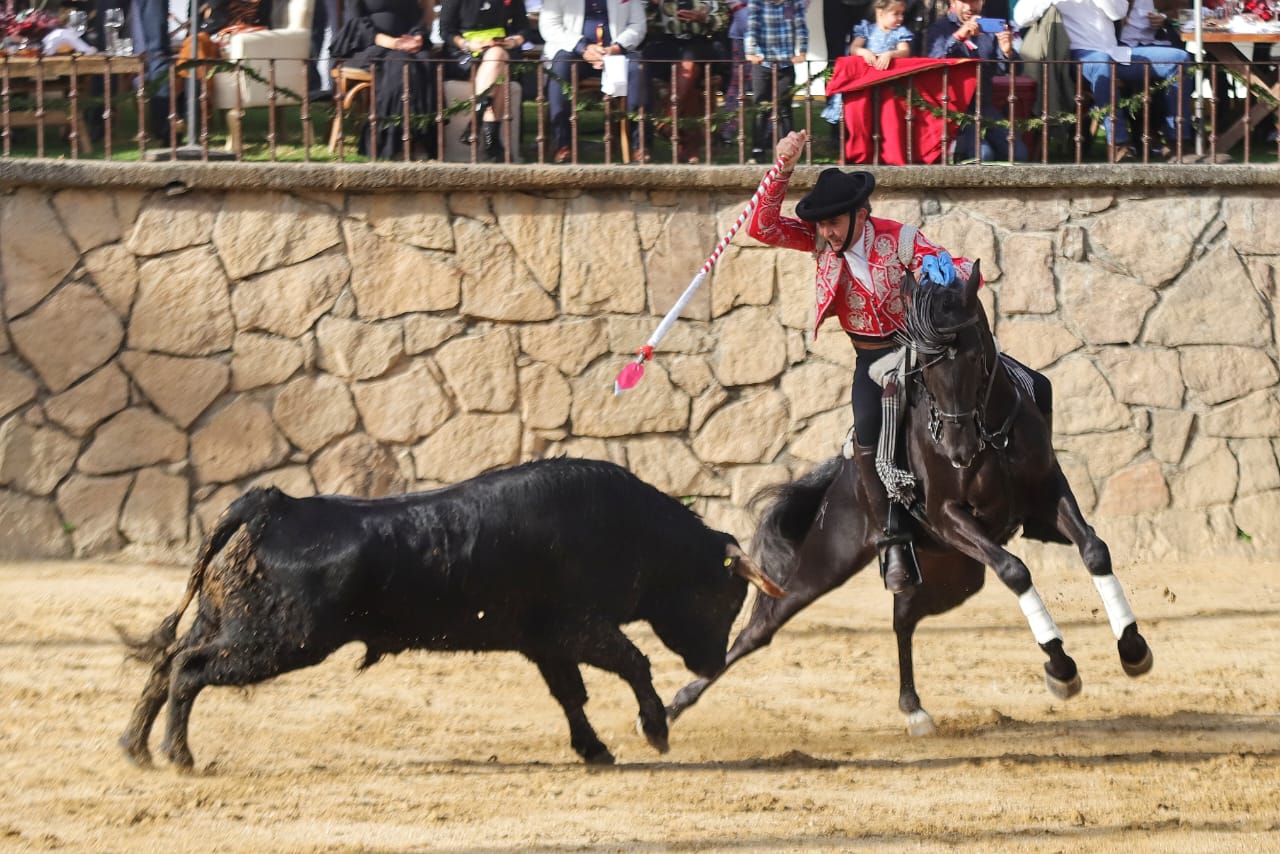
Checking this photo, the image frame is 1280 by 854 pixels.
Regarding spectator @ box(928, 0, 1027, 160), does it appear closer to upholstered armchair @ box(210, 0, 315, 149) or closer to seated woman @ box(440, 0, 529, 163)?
seated woman @ box(440, 0, 529, 163)

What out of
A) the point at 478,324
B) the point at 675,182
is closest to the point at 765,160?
the point at 675,182

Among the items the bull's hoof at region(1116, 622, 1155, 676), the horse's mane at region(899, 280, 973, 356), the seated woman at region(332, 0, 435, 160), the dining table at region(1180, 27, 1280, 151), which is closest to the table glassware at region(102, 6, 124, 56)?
the seated woman at region(332, 0, 435, 160)

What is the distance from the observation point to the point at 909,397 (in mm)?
6578

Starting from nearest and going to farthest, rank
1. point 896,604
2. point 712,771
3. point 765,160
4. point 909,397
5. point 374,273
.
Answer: point 712,771 < point 909,397 < point 896,604 < point 374,273 < point 765,160

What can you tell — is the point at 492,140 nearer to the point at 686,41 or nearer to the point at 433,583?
the point at 686,41

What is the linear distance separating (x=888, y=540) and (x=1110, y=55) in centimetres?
491

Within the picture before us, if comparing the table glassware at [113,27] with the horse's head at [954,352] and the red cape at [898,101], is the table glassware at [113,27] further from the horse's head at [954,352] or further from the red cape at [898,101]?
the horse's head at [954,352]

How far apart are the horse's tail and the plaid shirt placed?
3.79 metres

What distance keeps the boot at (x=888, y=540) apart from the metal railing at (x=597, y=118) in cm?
296

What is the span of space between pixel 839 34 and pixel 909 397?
5.17 m

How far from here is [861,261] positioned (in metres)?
6.77

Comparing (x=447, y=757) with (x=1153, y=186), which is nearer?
(x=447, y=757)

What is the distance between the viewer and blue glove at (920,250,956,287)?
20.7 feet

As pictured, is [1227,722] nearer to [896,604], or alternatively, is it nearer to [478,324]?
[896,604]
